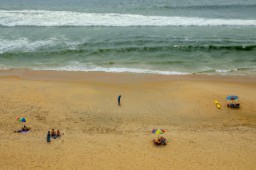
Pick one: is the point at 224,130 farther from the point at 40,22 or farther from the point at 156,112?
the point at 40,22

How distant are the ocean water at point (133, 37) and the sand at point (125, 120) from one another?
2.70 meters

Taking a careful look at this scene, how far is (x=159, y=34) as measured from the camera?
36.7 meters

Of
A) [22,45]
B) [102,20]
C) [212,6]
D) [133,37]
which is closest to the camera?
→ [22,45]

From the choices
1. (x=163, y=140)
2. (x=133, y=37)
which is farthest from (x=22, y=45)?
(x=163, y=140)

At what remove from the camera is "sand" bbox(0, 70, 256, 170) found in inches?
596

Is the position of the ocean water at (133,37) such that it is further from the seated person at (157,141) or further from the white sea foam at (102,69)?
the seated person at (157,141)

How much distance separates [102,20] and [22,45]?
1386cm

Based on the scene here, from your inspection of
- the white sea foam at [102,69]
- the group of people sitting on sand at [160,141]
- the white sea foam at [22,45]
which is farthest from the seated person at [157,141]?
the white sea foam at [22,45]

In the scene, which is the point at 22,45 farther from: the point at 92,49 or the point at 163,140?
the point at 163,140

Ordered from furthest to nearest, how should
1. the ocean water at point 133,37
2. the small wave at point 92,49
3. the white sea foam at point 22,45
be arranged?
1. the white sea foam at point 22,45
2. the small wave at point 92,49
3. the ocean water at point 133,37

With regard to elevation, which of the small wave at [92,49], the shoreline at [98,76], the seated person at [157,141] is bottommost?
the seated person at [157,141]

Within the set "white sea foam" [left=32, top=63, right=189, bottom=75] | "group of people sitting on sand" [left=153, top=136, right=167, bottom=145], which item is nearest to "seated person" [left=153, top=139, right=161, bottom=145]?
"group of people sitting on sand" [left=153, top=136, right=167, bottom=145]

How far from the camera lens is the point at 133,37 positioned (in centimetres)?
3553

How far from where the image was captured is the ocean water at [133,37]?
→ 91.8ft
